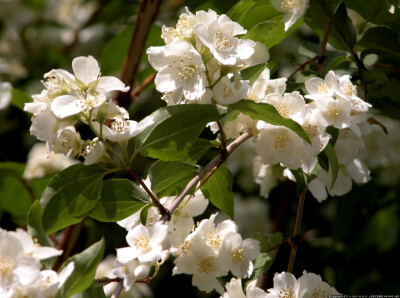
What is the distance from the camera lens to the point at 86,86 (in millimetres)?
1358

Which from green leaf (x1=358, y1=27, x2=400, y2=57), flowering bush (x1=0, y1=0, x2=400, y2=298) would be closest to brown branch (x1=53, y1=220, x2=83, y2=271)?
flowering bush (x1=0, y1=0, x2=400, y2=298)

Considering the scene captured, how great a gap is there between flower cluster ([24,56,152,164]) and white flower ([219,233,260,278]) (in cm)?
38

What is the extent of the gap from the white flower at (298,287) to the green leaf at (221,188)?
25 cm

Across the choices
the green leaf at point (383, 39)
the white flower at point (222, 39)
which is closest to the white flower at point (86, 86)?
the white flower at point (222, 39)

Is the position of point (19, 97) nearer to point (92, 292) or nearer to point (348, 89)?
point (92, 292)

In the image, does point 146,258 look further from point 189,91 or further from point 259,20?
point 259,20

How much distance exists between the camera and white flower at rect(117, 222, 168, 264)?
124 cm

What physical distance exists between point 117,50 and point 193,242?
1.20 m

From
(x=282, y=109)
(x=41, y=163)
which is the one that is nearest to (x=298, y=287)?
(x=282, y=109)

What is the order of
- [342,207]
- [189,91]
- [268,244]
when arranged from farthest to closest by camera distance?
[342,207]
[268,244]
[189,91]

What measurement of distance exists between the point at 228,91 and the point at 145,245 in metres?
0.38

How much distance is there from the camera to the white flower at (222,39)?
1.33 metres

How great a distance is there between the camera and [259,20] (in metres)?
1.75

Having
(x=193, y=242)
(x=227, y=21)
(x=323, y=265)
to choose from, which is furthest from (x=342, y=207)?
(x=227, y=21)
